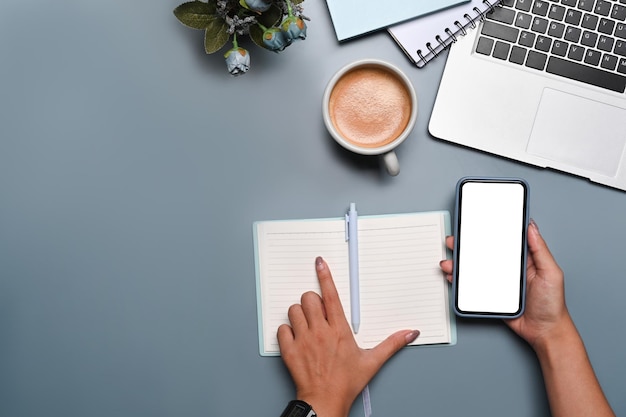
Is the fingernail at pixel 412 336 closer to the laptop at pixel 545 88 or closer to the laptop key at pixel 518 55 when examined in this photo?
the laptop at pixel 545 88

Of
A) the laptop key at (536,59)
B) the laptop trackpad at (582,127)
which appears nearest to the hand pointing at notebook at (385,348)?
the laptop trackpad at (582,127)

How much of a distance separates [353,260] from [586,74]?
0.43m

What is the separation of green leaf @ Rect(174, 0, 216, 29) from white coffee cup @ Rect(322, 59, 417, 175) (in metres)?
0.19

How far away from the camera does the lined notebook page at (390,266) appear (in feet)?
2.85

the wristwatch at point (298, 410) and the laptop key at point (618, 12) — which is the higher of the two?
the laptop key at point (618, 12)

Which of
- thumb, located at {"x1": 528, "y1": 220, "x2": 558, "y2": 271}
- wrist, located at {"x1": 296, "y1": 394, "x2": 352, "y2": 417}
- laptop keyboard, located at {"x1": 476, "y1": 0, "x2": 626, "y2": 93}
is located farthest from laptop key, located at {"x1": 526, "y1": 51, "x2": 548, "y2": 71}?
wrist, located at {"x1": 296, "y1": 394, "x2": 352, "y2": 417}

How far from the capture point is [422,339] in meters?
0.87

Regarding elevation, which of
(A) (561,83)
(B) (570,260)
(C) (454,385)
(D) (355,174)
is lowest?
(C) (454,385)

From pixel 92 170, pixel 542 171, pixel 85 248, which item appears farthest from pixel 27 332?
pixel 542 171

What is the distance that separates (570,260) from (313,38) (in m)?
0.51

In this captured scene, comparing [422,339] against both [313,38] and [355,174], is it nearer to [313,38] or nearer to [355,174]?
[355,174]

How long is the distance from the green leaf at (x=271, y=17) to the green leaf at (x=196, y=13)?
6 centimetres

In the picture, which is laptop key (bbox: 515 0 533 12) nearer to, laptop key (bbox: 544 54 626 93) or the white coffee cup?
laptop key (bbox: 544 54 626 93)

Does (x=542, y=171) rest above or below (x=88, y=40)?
below
